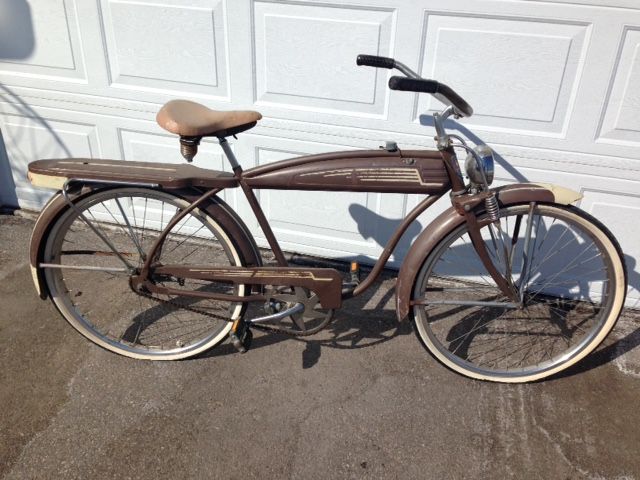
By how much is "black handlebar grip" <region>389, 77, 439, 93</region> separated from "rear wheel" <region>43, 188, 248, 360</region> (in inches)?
39.5

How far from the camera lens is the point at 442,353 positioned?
8.94 feet

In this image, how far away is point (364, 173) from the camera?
2.35m

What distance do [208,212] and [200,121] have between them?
15.9 inches

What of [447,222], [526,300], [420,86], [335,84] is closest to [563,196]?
[447,222]

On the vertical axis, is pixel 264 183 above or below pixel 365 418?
above

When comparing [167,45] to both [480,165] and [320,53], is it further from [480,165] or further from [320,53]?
[480,165]

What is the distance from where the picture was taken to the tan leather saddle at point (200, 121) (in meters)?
2.30

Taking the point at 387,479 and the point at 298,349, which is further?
the point at 298,349

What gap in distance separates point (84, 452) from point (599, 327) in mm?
2401

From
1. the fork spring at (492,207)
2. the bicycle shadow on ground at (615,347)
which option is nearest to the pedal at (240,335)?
the fork spring at (492,207)

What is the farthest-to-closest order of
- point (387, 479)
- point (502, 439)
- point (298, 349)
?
1. point (298, 349)
2. point (502, 439)
3. point (387, 479)

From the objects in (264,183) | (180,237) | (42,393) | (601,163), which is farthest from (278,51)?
(42,393)

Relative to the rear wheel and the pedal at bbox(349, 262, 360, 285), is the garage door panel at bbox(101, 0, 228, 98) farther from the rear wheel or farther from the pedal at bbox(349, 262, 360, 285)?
the pedal at bbox(349, 262, 360, 285)

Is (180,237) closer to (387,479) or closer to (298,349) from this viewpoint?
(298,349)
